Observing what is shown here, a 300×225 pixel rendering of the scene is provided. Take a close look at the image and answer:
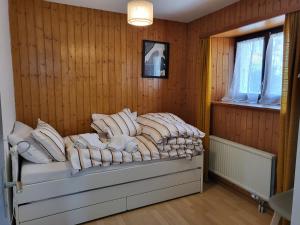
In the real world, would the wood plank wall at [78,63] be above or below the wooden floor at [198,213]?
above

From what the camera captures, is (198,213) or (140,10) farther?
(198,213)

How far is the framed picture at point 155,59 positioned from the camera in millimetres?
3131

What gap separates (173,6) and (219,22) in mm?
599

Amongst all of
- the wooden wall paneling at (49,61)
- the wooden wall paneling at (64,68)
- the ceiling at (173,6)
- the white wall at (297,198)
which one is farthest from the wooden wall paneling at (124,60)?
the white wall at (297,198)

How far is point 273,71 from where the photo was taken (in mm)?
2584

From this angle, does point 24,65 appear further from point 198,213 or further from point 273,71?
point 273,71

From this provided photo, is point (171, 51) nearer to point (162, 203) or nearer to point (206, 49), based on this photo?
point (206, 49)

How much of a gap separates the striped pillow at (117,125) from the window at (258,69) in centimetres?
133

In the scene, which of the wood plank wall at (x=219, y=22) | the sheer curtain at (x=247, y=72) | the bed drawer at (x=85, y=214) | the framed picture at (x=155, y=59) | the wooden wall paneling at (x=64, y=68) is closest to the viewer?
the bed drawer at (x=85, y=214)

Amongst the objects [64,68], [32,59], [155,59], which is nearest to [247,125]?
[155,59]

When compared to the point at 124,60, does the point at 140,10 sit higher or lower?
higher

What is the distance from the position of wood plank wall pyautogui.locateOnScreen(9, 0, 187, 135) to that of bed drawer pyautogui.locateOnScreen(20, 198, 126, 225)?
3.53 feet

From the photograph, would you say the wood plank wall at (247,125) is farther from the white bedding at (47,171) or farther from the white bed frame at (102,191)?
the white bedding at (47,171)

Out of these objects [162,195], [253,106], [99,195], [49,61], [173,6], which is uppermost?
[173,6]
